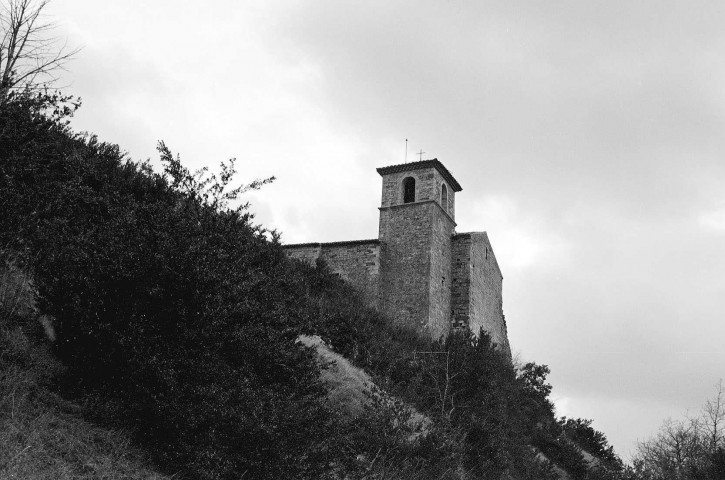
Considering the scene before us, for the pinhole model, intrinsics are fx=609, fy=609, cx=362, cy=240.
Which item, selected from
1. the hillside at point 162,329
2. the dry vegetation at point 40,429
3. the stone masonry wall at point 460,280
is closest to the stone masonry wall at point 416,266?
the stone masonry wall at point 460,280

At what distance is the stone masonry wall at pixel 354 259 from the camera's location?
24500 mm

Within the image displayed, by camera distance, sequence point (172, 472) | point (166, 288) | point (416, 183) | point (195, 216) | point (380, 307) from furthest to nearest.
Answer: point (416, 183) → point (380, 307) → point (195, 216) → point (166, 288) → point (172, 472)

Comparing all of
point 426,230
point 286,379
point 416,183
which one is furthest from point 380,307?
point 286,379

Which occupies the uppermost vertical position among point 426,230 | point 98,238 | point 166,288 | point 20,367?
point 426,230

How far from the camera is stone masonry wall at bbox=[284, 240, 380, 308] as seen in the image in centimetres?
2450

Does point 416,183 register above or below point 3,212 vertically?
above

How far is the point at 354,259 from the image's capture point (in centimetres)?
2527

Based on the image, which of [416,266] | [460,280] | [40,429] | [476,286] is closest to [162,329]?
[40,429]

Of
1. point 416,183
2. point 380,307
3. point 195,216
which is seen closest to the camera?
point 195,216

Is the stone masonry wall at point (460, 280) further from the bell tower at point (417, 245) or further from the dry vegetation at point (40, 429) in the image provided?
the dry vegetation at point (40, 429)

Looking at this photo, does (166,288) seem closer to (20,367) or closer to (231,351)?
(231,351)

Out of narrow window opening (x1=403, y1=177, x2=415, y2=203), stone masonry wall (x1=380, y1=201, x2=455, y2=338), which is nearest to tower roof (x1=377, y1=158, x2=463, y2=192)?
narrow window opening (x1=403, y1=177, x2=415, y2=203)

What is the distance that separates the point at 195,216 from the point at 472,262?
1962 centimetres

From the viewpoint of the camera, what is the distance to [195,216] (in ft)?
28.3
